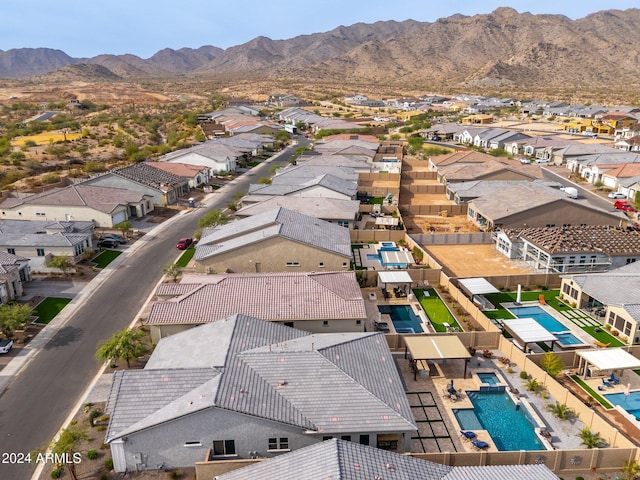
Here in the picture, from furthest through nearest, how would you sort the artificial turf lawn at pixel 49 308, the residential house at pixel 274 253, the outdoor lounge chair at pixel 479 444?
the residential house at pixel 274 253
the artificial turf lawn at pixel 49 308
the outdoor lounge chair at pixel 479 444

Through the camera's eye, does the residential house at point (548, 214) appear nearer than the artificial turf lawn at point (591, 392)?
No

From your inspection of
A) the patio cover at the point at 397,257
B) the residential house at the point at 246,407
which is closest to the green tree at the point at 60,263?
the residential house at the point at 246,407

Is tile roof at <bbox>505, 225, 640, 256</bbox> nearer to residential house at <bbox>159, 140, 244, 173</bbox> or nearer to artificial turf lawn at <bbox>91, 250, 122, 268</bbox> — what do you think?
artificial turf lawn at <bbox>91, 250, 122, 268</bbox>

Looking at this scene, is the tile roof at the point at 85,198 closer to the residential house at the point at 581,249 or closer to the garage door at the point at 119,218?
the garage door at the point at 119,218

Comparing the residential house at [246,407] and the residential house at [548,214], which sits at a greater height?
the residential house at [548,214]

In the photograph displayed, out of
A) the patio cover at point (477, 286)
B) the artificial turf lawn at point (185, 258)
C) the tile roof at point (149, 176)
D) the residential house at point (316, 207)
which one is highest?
the tile roof at point (149, 176)

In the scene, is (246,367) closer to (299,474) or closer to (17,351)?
(299,474)

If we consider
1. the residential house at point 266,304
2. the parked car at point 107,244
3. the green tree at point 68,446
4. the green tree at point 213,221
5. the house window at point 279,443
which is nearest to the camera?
the green tree at point 68,446
